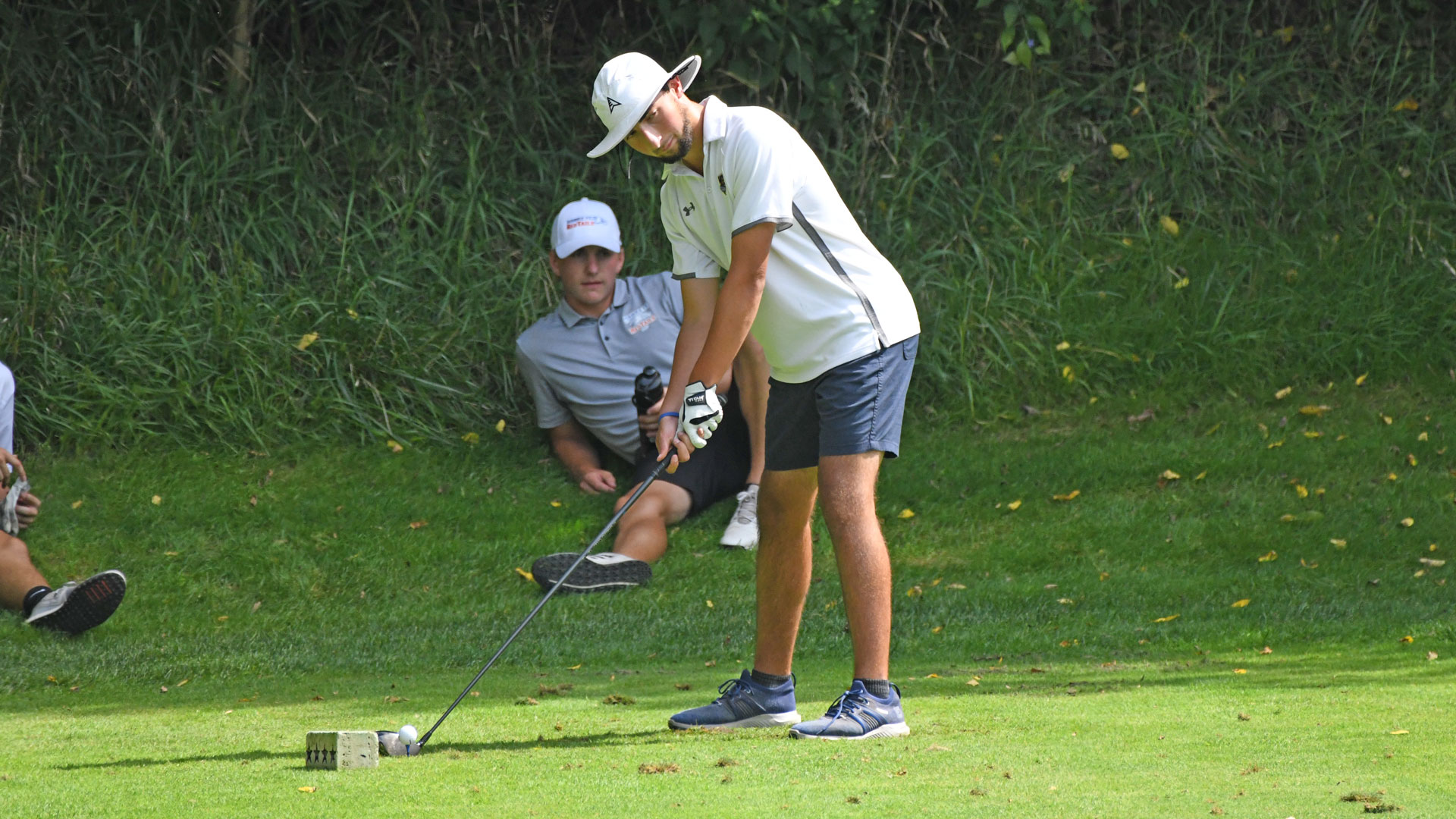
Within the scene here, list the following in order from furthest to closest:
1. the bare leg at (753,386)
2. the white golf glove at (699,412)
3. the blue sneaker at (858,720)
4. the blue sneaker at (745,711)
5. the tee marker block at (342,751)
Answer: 1. the bare leg at (753,386)
2. the blue sneaker at (745,711)
3. the white golf glove at (699,412)
4. the blue sneaker at (858,720)
5. the tee marker block at (342,751)

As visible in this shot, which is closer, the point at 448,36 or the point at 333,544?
the point at 333,544

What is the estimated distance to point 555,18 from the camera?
9594mm

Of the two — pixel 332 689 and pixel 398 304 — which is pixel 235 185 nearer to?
pixel 398 304

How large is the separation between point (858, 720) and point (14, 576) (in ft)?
12.2

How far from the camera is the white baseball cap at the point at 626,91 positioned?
3584mm

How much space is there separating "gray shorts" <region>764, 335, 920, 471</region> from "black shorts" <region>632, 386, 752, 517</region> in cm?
293

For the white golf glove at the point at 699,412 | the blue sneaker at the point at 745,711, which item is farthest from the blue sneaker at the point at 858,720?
the white golf glove at the point at 699,412

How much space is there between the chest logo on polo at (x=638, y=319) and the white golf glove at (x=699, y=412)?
3.51 m

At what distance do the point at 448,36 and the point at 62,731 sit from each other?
6231mm

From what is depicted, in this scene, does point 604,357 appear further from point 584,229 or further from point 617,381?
point 584,229

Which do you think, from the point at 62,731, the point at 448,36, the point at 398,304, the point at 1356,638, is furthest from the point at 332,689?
the point at 448,36

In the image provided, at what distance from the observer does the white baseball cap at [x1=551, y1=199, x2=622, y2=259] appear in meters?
7.07

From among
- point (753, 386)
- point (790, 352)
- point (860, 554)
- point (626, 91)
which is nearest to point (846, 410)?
point (790, 352)

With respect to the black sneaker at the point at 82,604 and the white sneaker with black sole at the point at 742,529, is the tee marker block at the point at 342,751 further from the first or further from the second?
the white sneaker with black sole at the point at 742,529
